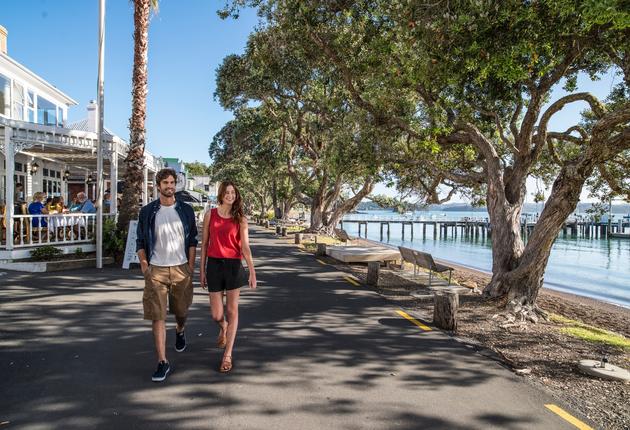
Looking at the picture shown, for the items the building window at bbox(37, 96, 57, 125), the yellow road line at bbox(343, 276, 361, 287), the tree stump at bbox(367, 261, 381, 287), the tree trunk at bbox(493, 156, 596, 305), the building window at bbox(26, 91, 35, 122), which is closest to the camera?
the tree trunk at bbox(493, 156, 596, 305)

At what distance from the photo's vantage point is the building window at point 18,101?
660 inches

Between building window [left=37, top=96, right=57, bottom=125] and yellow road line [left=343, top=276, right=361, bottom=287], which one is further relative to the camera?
building window [left=37, top=96, right=57, bottom=125]

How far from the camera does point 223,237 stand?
4.75 meters

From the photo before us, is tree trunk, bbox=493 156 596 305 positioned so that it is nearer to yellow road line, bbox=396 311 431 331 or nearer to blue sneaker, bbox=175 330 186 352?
yellow road line, bbox=396 311 431 331

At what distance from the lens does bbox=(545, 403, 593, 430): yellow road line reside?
149 inches

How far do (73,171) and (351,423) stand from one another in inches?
995

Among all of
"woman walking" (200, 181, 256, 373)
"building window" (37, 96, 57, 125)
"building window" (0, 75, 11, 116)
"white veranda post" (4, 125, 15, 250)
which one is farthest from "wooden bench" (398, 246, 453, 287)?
"building window" (37, 96, 57, 125)

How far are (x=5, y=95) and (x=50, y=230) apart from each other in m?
6.96

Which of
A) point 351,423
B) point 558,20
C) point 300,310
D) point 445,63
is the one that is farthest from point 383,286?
point 351,423

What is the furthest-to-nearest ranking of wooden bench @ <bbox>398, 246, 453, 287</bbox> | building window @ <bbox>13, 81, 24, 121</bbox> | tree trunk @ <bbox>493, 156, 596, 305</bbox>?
building window @ <bbox>13, 81, 24, 121</bbox> → wooden bench @ <bbox>398, 246, 453, 287</bbox> → tree trunk @ <bbox>493, 156, 596, 305</bbox>

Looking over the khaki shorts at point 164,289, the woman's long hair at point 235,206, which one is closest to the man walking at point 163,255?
the khaki shorts at point 164,289

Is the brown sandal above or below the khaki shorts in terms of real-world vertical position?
below

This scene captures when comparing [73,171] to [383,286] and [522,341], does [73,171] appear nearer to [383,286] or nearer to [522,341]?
[383,286]

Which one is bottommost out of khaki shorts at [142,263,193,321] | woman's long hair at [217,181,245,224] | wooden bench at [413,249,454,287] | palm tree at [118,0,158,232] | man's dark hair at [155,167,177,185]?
wooden bench at [413,249,454,287]
